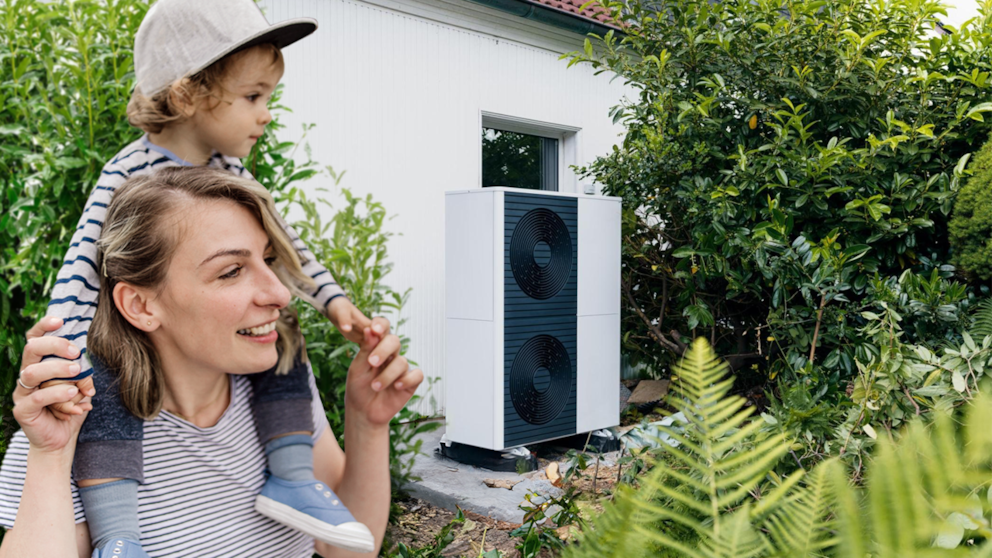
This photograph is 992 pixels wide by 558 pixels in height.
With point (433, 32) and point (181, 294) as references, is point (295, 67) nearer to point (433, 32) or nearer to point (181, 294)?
point (433, 32)

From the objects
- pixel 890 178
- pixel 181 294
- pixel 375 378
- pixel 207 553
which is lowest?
pixel 207 553

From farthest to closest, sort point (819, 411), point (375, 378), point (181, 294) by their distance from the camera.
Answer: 1. point (819, 411)
2. point (375, 378)
3. point (181, 294)

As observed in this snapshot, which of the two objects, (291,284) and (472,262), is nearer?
(291,284)

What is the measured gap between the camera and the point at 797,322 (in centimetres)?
355

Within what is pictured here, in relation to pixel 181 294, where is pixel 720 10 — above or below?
above

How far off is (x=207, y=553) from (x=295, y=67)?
4633 mm

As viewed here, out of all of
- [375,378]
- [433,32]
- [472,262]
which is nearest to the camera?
[375,378]

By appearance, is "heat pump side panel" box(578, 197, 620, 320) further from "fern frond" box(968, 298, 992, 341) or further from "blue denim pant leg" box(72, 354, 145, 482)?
"blue denim pant leg" box(72, 354, 145, 482)

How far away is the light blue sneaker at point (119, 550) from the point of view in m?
0.94

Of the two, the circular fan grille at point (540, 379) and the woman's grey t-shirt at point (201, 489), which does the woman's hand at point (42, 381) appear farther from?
the circular fan grille at point (540, 379)

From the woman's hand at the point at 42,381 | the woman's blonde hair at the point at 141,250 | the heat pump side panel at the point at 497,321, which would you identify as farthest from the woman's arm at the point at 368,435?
the heat pump side panel at the point at 497,321

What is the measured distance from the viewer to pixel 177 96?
3.71 ft

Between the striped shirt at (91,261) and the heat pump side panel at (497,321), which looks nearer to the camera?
the striped shirt at (91,261)

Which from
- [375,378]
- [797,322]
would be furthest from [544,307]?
[375,378]
